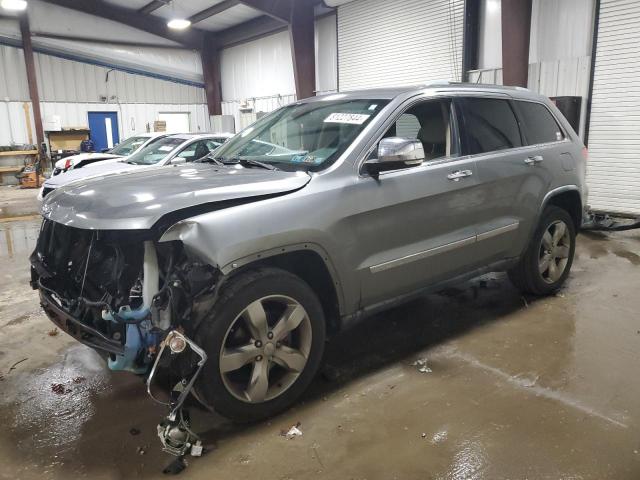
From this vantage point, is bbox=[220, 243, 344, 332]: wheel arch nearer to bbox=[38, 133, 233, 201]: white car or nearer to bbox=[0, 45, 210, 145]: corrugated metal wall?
bbox=[38, 133, 233, 201]: white car

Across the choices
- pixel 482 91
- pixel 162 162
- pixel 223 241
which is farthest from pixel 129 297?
pixel 162 162

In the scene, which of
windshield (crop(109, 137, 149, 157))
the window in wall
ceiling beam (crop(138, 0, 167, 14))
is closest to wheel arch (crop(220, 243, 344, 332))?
windshield (crop(109, 137, 149, 157))

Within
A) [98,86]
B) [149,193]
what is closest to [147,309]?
[149,193]

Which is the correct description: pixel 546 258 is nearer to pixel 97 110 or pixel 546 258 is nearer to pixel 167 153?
pixel 167 153

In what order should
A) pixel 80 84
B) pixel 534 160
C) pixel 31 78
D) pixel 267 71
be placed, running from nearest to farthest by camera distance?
pixel 534 160, pixel 31 78, pixel 267 71, pixel 80 84

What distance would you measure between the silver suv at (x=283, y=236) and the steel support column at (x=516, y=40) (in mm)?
5495

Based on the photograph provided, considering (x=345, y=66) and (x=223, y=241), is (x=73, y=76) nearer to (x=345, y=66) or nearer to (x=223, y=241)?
(x=345, y=66)

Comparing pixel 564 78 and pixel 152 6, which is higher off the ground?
pixel 152 6

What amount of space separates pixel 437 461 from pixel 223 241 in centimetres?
144

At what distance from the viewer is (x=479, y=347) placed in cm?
356

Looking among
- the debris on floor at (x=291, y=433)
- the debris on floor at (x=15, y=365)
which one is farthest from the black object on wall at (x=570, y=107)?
the debris on floor at (x=15, y=365)

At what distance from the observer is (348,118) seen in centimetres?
322

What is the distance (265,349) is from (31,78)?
1693 cm

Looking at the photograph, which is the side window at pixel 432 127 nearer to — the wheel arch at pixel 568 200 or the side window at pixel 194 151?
the wheel arch at pixel 568 200
